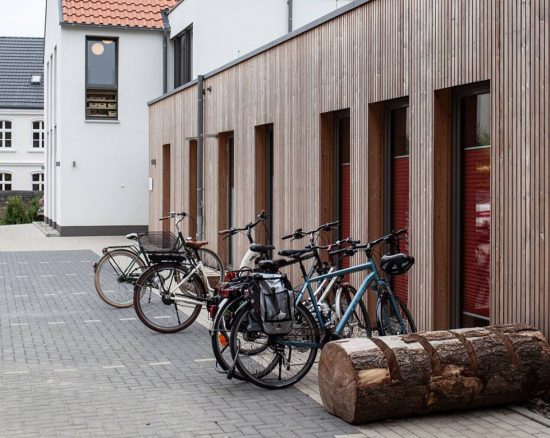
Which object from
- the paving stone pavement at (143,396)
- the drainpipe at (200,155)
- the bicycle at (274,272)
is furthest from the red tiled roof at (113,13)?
the bicycle at (274,272)

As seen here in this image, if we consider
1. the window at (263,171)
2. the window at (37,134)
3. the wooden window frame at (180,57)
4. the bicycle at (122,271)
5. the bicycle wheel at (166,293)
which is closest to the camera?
the bicycle wheel at (166,293)

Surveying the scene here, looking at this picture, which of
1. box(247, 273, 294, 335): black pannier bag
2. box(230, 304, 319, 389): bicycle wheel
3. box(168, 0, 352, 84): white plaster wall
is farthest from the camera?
box(168, 0, 352, 84): white plaster wall

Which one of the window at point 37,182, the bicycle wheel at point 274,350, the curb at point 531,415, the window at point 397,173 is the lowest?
the curb at point 531,415

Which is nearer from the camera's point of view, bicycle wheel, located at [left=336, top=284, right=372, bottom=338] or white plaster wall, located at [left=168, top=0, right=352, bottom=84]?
bicycle wheel, located at [left=336, top=284, right=372, bottom=338]

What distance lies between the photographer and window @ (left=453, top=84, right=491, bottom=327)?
8.50 meters

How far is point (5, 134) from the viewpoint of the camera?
56312mm

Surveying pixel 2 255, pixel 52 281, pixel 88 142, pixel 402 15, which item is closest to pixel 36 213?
pixel 88 142

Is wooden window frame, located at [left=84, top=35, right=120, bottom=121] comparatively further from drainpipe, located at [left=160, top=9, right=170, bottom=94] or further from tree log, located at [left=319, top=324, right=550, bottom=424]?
tree log, located at [left=319, top=324, right=550, bottom=424]

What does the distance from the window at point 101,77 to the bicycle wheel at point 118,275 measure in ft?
57.9

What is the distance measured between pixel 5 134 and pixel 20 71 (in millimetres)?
3833

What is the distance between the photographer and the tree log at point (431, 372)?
20.9 feet

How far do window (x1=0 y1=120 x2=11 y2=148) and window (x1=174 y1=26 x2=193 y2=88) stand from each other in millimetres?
31531

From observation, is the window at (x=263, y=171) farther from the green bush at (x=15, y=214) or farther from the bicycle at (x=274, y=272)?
the green bush at (x=15, y=214)

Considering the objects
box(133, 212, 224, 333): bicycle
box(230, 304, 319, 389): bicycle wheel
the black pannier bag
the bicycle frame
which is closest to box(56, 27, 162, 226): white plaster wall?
box(133, 212, 224, 333): bicycle
